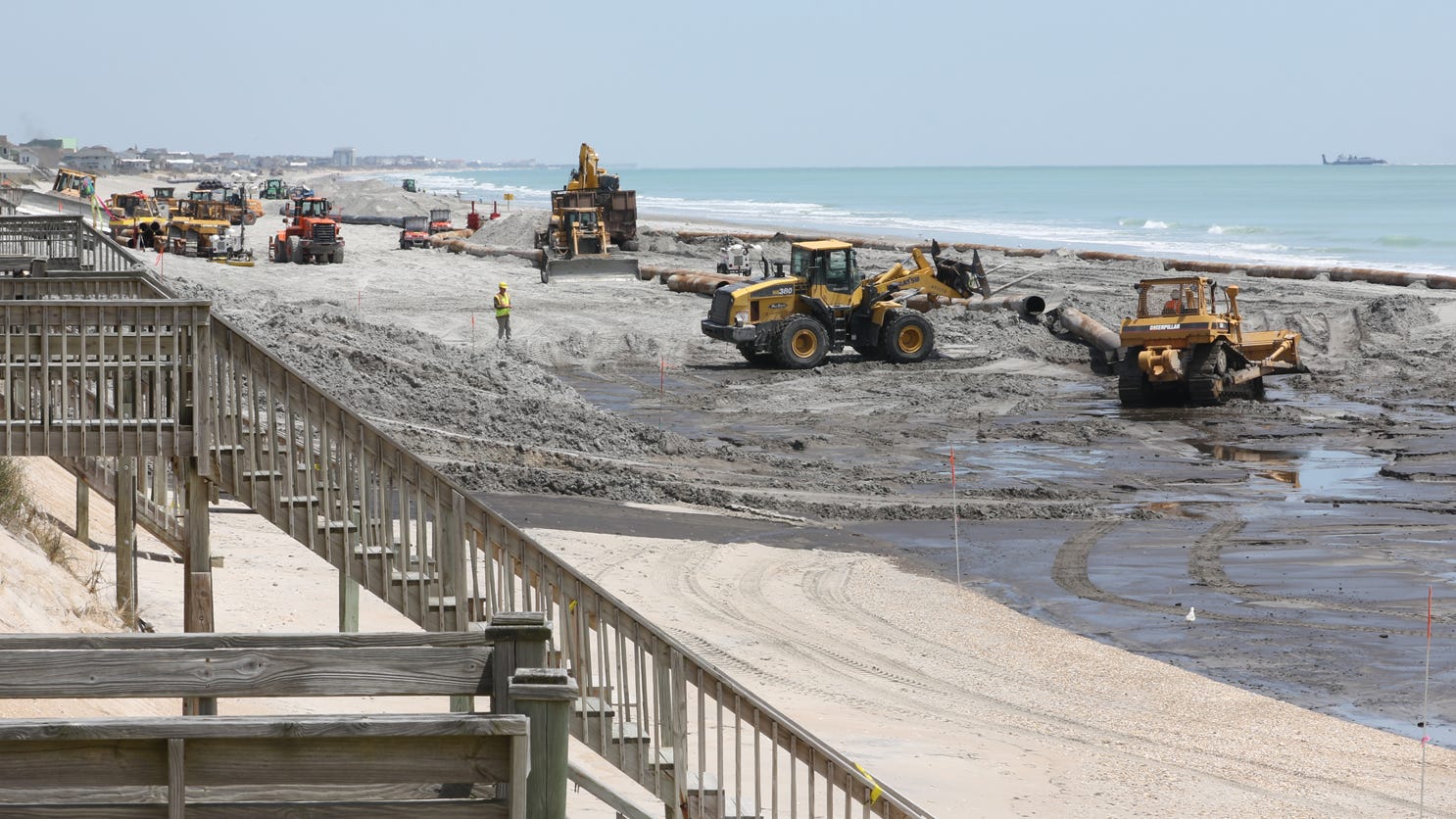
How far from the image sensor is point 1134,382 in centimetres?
2733

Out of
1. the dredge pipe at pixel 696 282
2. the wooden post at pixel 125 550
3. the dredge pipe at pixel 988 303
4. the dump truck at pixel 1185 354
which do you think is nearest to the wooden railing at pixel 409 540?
the wooden post at pixel 125 550

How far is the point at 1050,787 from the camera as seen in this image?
10023 millimetres

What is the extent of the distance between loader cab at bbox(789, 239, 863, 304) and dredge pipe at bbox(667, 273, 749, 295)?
1105 cm

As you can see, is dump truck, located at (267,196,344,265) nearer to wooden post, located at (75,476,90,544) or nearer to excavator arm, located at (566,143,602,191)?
excavator arm, located at (566,143,602,191)

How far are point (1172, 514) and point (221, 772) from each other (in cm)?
1689

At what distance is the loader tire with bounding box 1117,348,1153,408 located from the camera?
2725cm

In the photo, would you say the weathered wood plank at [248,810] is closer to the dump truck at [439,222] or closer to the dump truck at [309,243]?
the dump truck at [309,243]

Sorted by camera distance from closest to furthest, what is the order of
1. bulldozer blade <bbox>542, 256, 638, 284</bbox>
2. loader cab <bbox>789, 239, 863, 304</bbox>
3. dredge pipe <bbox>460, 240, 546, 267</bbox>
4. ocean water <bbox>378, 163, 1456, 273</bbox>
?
loader cab <bbox>789, 239, 863, 304</bbox>, bulldozer blade <bbox>542, 256, 638, 284</bbox>, dredge pipe <bbox>460, 240, 546, 267</bbox>, ocean water <bbox>378, 163, 1456, 273</bbox>

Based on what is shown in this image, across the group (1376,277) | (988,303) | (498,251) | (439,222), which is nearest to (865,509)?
(988,303)

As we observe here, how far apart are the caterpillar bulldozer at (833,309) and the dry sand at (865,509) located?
58 centimetres

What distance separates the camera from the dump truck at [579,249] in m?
47.6

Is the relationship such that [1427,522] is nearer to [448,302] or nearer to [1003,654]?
[1003,654]

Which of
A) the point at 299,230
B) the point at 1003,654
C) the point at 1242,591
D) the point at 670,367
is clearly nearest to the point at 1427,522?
the point at 1242,591

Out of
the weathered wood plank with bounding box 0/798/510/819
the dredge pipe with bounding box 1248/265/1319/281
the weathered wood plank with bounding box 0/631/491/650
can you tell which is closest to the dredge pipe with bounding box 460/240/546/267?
the dredge pipe with bounding box 1248/265/1319/281
